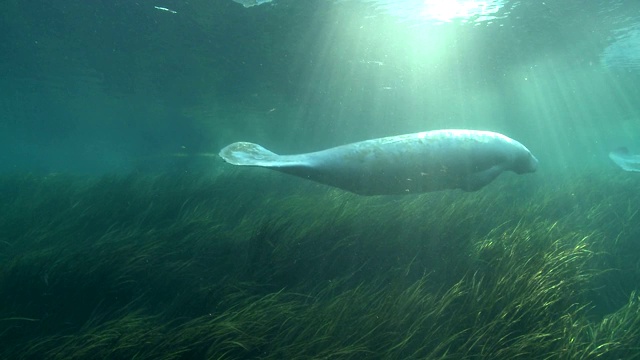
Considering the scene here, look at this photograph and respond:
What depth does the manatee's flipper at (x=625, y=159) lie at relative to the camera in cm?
974

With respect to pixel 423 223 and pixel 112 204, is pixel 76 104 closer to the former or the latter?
pixel 112 204

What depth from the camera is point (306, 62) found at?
1593 cm

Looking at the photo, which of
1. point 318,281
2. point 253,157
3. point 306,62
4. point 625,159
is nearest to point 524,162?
point 318,281

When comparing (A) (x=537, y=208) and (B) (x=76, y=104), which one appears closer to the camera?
(A) (x=537, y=208)

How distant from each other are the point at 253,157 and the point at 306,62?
12.1 m

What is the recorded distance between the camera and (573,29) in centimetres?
1448

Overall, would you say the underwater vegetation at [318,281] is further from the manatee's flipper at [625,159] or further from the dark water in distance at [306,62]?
the dark water in distance at [306,62]

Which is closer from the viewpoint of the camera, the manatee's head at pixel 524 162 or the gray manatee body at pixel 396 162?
the gray manatee body at pixel 396 162

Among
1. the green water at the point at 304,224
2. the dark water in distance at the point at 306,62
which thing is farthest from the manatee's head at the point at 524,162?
the dark water in distance at the point at 306,62

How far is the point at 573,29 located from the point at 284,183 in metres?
12.9

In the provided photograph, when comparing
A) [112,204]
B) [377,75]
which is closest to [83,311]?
[112,204]

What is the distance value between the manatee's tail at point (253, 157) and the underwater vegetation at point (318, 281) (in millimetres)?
1161

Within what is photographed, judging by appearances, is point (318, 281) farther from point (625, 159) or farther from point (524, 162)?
point (625, 159)

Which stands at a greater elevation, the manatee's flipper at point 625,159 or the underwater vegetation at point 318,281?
the underwater vegetation at point 318,281
